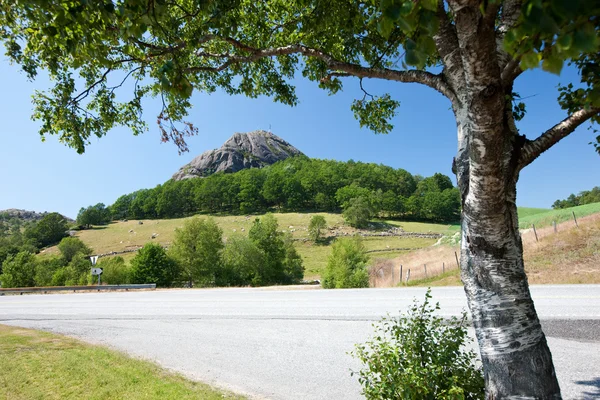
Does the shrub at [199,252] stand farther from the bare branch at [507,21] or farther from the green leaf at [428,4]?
the green leaf at [428,4]

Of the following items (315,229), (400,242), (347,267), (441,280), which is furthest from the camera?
(315,229)

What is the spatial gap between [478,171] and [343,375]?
4.84 meters

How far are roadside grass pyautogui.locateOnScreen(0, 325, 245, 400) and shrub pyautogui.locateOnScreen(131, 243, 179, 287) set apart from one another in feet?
104

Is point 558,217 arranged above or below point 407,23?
below

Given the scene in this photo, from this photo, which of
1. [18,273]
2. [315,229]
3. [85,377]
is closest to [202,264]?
[18,273]

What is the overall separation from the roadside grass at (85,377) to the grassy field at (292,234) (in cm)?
4134

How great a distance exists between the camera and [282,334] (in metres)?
8.38

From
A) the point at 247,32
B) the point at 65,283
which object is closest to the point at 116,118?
the point at 247,32

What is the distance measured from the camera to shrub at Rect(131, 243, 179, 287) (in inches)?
1470

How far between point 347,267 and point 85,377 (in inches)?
704

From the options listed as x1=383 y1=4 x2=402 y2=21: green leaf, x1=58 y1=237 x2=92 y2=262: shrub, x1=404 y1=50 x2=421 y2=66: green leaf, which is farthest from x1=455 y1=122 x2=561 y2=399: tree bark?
x1=58 y1=237 x2=92 y2=262: shrub

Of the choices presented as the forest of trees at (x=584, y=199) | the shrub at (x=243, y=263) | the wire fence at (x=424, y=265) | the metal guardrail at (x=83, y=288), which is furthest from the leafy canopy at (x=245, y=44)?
the forest of trees at (x=584, y=199)

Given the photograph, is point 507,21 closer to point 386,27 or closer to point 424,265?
point 386,27

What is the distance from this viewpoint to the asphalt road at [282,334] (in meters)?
5.50
